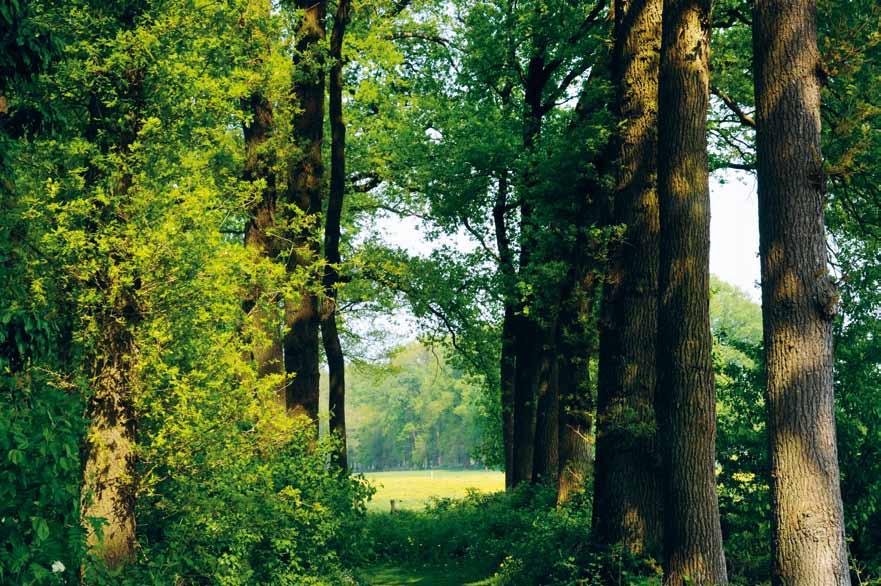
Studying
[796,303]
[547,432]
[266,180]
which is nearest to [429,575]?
[547,432]

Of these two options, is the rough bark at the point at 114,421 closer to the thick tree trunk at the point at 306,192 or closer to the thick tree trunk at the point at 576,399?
the thick tree trunk at the point at 306,192

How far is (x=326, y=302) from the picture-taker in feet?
68.3

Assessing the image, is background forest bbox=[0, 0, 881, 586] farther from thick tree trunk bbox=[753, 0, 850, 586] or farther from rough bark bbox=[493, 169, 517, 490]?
rough bark bbox=[493, 169, 517, 490]

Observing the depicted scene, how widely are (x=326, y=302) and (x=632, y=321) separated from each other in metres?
10.1

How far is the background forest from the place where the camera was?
300 inches

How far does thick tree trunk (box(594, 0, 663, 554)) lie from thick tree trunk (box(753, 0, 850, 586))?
407 cm

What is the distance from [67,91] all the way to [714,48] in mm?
10805

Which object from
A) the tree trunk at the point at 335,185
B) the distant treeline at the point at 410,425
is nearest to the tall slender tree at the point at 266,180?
the tree trunk at the point at 335,185

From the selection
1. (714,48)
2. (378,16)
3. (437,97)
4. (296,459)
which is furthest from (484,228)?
(296,459)

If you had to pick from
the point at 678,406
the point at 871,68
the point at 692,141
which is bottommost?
the point at 678,406

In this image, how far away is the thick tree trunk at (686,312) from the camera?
9961 mm

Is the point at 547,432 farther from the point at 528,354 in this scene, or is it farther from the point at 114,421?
the point at 114,421

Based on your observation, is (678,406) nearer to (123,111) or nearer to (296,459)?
(296,459)

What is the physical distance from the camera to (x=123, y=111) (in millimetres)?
11859
